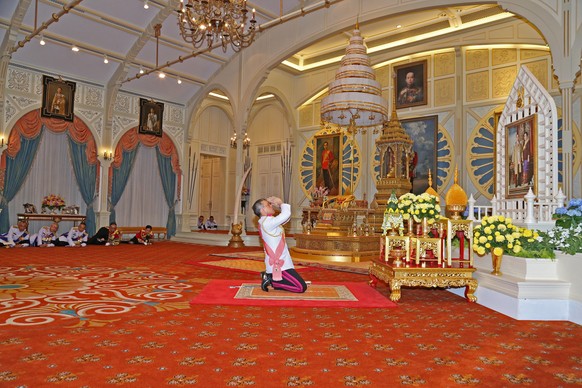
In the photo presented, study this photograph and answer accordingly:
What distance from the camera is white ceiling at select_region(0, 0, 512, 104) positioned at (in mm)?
10922

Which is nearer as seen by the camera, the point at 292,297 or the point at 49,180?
the point at 292,297

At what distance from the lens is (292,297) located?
15.2 ft

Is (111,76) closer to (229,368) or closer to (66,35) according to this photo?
(66,35)

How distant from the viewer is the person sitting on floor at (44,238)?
11062 millimetres

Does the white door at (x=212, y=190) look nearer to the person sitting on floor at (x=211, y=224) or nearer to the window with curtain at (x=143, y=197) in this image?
the person sitting on floor at (x=211, y=224)

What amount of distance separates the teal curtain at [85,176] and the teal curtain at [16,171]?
1082mm

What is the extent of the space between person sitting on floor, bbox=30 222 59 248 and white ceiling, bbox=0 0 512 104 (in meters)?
4.45

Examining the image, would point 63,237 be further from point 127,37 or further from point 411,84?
point 411,84

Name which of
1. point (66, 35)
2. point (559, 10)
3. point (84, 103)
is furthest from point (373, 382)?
point (84, 103)

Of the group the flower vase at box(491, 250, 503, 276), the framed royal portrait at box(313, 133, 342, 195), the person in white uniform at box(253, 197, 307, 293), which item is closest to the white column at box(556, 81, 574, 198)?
the flower vase at box(491, 250, 503, 276)

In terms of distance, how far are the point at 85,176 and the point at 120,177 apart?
1.08 metres

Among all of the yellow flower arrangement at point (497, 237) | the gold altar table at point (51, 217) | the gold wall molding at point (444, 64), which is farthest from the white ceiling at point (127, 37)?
the yellow flower arrangement at point (497, 237)

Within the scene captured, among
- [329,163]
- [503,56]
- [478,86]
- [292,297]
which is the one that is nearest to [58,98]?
[329,163]

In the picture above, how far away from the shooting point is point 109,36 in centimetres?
1202
